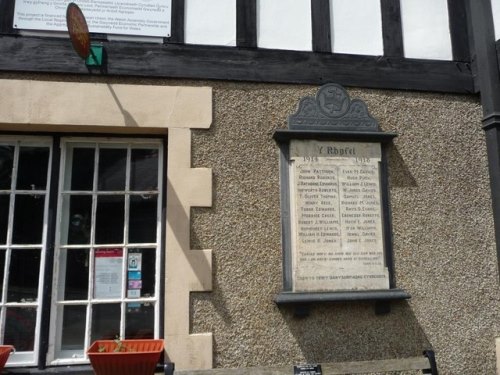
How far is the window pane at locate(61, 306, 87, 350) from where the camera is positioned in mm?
3545

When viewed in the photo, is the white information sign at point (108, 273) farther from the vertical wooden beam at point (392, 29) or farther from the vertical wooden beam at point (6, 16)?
the vertical wooden beam at point (392, 29)

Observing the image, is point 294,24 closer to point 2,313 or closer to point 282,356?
point 282,356

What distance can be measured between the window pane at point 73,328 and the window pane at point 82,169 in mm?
944

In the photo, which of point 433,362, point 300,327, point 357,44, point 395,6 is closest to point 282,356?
point 300,327

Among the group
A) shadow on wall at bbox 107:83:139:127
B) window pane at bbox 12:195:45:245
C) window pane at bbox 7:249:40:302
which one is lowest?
window pane at bbox 7:249:40:302

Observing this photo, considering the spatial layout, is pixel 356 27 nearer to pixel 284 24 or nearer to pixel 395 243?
pixel 284 24

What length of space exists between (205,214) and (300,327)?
1125 mm

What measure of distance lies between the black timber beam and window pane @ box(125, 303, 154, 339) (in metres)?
2.86

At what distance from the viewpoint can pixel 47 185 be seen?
12.1 feet

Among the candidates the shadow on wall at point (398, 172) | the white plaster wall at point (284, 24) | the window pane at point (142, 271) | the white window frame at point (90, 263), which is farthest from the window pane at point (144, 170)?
the shadow on wall at point (398, 172)

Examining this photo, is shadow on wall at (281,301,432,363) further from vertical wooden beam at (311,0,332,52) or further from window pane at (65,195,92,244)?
vertical wooden beam at (311,0,332,52)

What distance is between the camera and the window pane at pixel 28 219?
3.62 metres

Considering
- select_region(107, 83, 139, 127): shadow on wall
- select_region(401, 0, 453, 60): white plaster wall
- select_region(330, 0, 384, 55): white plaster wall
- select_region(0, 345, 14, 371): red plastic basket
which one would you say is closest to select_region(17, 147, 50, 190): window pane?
select_region(107, 83, 139, 127): shadow on wall

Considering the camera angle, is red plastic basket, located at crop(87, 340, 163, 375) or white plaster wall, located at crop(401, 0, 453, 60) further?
white plaster wall, located at crop(401, 0, 453, 60)
